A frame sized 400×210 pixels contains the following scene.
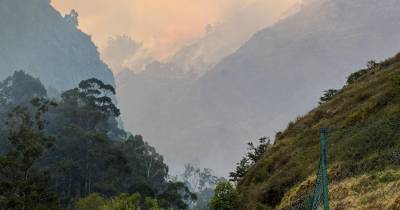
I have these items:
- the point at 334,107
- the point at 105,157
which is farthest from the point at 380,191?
the point at 105,157

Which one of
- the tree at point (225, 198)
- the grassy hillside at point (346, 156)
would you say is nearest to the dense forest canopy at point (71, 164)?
the tree at point (225, 198)

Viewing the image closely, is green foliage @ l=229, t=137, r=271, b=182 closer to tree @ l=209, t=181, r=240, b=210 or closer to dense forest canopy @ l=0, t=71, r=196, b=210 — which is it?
dense forest canopy @ l=0, t=71, r=196, b=210

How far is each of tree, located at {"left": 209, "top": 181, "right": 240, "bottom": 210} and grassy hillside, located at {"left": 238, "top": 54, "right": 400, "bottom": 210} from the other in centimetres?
67

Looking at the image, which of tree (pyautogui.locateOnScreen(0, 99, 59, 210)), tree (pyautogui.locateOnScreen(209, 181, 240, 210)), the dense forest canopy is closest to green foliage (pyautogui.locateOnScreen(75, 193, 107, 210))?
the dense forest canopy

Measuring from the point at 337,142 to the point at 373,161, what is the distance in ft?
19.3

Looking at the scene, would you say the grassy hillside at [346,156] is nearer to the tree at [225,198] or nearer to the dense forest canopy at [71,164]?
the tree at [225,198]

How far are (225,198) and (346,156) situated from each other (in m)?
10.8

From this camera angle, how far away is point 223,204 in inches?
1161

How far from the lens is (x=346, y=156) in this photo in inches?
811

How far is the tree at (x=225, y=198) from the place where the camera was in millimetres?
29312

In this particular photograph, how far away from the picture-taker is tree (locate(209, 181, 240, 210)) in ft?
96.2

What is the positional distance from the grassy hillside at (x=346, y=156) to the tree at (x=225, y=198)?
668mm

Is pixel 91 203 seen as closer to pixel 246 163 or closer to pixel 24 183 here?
pixel 24 183

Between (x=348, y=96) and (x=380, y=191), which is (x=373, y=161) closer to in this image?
(x=380, y=191)
